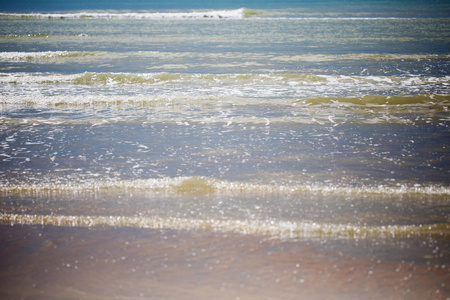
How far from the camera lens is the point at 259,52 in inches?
818

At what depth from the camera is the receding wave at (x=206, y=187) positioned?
18.1 feet

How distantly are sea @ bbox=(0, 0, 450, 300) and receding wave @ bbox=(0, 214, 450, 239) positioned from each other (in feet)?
0.07

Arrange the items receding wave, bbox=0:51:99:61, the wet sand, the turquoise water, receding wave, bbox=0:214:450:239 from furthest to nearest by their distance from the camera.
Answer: receding wave, bbox=0:51:99:61 < the turquoise water < receding wave, bbox=0:214:450:239 < the wet sand

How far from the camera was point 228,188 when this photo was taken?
5723 mm

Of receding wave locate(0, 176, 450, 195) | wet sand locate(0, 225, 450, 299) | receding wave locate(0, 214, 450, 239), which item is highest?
receding wave locate(0, 176, 450, 195)

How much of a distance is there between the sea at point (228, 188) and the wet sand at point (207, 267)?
2cm

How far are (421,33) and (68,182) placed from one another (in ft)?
87.9

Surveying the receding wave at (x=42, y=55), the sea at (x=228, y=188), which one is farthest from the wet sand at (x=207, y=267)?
the receding wave at (x=42, y=55)

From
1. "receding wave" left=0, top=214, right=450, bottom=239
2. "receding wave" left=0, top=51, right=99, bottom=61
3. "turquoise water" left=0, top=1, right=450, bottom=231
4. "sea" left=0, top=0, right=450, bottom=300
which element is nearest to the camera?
"sea" left=0, top=0, right=450, bottom=300

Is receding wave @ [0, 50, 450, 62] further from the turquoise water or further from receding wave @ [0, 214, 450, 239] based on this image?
receding wave @ [0, 214, 450, 239]

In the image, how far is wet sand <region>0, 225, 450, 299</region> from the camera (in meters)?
3.64

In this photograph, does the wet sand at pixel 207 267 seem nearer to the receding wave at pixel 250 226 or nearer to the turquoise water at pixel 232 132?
the receding wave at pixel 250 226

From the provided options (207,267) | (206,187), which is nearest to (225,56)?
(206,187)

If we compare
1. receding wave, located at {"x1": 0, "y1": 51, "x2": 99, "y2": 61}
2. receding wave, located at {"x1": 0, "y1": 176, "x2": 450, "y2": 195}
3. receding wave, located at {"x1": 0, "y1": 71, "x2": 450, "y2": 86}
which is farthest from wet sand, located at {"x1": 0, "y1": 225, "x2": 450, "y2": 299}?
receding wave, located at {"x1": 0, "y1": 51, "x2": 99, "y2": 61}
